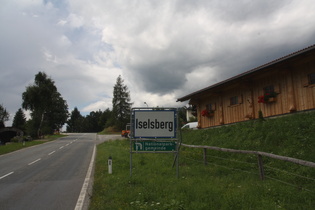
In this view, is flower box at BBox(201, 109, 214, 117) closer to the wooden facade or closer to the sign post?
the wooden facade

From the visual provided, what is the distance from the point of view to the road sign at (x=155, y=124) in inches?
340

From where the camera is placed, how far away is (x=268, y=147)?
30.5ft

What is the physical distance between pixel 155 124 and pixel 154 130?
8.4 inches

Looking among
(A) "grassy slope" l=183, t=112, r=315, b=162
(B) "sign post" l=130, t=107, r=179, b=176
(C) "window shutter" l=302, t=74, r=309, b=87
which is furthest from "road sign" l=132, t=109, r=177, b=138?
(C) "window shutter" l=302, t=74, r=309, b=87

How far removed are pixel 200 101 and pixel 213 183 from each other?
16204 mm

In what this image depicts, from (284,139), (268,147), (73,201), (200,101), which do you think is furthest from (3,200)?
(200,101)

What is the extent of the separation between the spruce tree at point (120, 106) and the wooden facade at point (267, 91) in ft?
172

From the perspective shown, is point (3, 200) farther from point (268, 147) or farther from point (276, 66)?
point (276, 66)

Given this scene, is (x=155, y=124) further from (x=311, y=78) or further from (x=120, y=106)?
(x=120, y=106)

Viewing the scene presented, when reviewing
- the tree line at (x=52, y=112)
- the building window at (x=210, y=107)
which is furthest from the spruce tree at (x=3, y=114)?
the building window at (x=210, y=107)

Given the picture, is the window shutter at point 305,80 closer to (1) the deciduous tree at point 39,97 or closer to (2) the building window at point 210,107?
(2) the building window at point 210,107

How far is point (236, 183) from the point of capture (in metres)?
6.80

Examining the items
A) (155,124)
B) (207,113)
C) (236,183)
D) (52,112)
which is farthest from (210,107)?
(52,112)

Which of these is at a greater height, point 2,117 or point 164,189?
point 2,117
